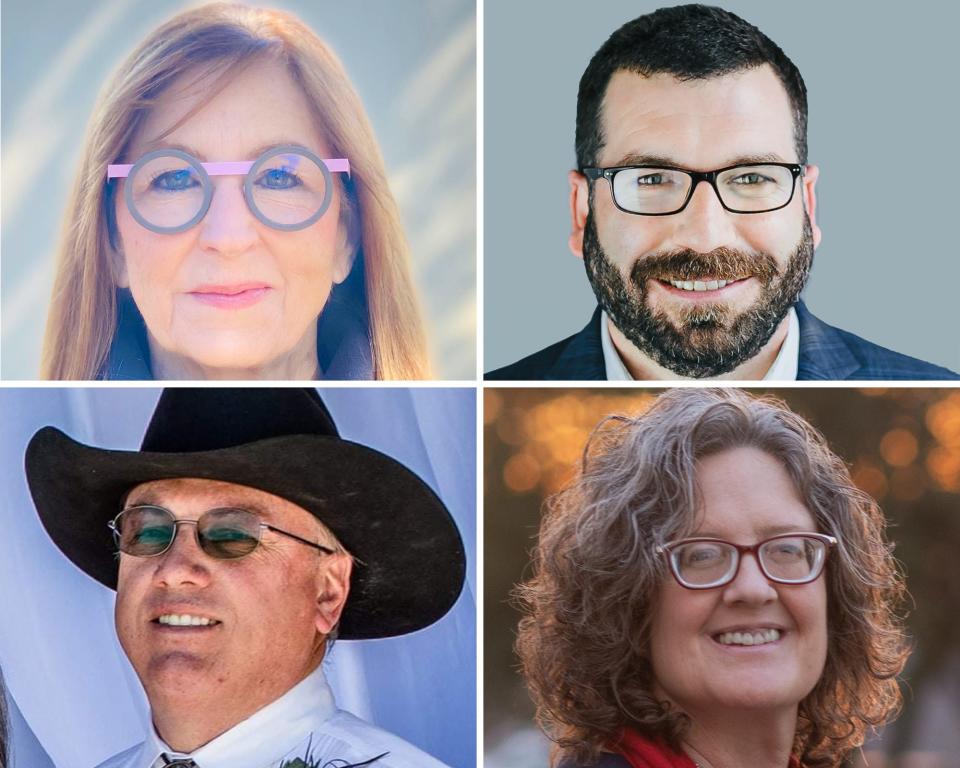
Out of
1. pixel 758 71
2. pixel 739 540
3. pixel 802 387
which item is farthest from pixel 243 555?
pixel 758 71

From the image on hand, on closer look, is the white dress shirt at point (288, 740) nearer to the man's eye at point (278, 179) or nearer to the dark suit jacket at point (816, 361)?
the dark suit jacket at point (816, 361)

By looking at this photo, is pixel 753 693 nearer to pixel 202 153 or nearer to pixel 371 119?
pixel 371 119

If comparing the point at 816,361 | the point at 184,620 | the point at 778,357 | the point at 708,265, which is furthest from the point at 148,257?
the point at 816,361

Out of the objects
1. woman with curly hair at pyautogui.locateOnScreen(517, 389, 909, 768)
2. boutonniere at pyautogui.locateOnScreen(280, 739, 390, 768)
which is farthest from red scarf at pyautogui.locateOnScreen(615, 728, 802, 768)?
boutonniere at pyautogui.locateOnScreen(280, 739, 390, 768)

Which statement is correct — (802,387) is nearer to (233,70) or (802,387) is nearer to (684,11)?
(684,11)

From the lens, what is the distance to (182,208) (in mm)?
4500

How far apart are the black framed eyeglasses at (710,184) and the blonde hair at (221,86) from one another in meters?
0.71

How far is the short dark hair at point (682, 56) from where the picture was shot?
445 centimetres

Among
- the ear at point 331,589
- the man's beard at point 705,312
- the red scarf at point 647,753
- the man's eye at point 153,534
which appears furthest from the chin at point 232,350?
the red scarf at point 647,753

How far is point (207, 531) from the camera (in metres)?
4.25

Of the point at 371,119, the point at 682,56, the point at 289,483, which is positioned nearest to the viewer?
the point at 289,483

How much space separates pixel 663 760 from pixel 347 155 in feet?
6.58

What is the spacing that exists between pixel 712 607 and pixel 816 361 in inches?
35.5

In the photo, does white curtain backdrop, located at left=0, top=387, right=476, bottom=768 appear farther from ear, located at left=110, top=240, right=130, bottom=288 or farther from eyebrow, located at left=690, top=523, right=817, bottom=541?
eyebrow, located at left=690, top=523, right=817, bottom=541
